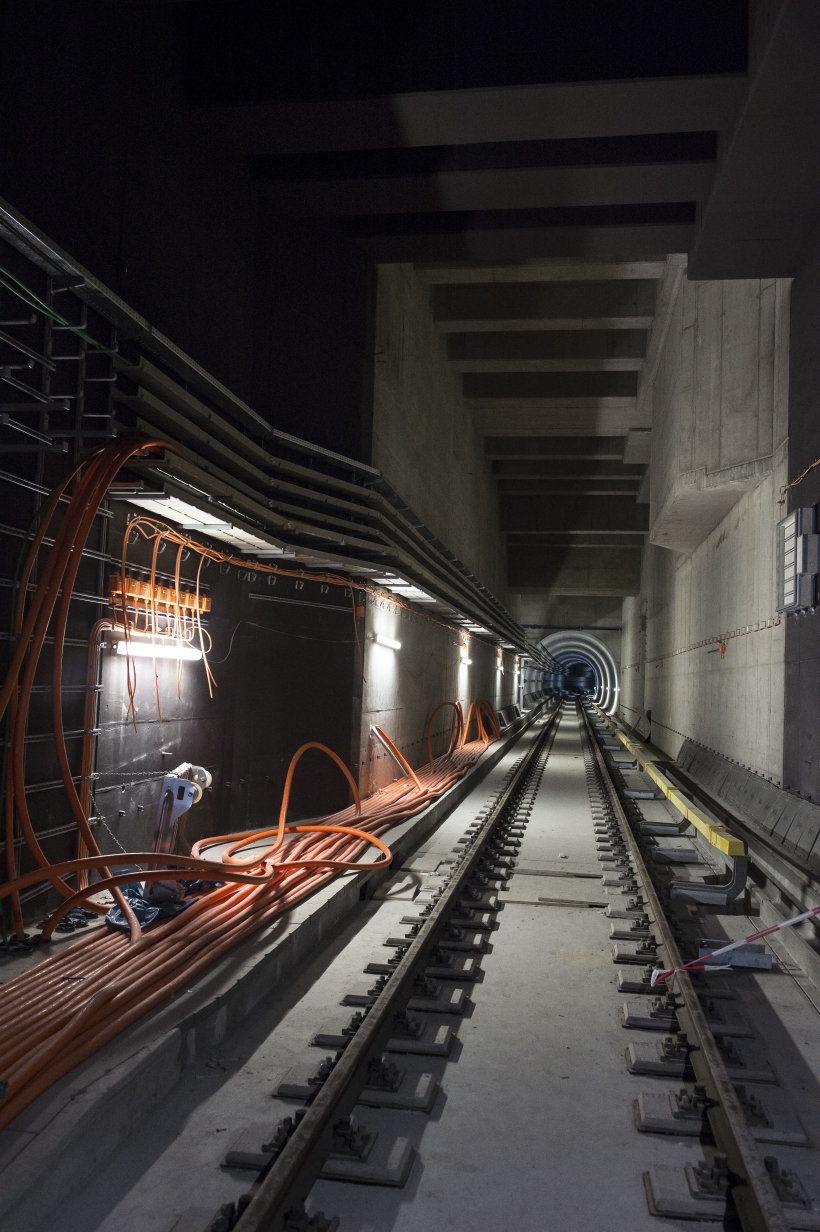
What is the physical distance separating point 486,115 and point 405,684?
8279mm

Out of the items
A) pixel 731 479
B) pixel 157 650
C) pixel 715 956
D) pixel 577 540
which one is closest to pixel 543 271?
pixel 731 479

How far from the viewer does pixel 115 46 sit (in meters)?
6.27

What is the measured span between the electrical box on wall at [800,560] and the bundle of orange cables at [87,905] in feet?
15.4

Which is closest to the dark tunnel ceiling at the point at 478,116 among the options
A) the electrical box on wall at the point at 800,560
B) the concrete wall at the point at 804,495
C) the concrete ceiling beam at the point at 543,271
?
the concrete wall at the point at 804,495

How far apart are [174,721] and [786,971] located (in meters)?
5.00

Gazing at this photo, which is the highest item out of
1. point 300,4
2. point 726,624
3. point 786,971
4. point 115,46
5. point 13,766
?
point 300,4

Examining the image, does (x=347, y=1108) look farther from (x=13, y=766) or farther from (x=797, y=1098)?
(x=13, y=766)

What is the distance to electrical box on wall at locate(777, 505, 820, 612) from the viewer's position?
311 inches

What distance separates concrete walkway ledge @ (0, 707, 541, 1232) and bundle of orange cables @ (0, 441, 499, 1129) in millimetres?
74

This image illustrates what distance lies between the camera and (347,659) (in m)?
10.4

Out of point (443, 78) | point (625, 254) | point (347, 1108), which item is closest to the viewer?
point (347, 1108)

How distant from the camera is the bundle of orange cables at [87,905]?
3.62 meters

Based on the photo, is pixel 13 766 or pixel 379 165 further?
pixel 379 165

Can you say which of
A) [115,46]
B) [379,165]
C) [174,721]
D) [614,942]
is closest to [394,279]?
[379,165]
